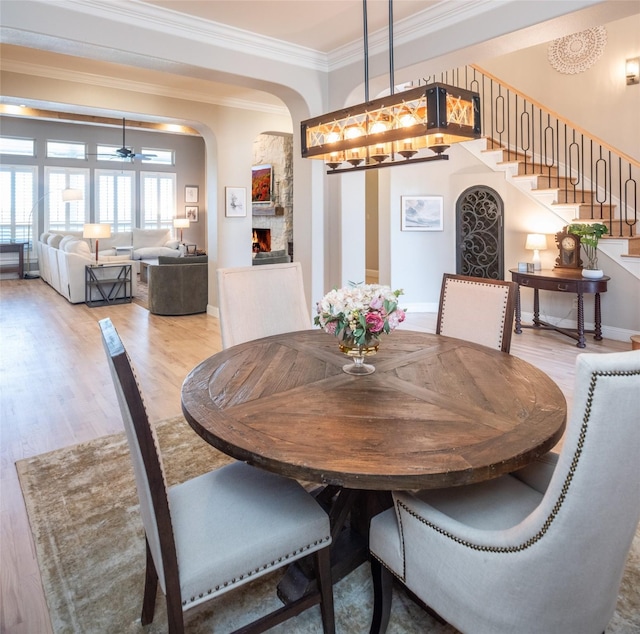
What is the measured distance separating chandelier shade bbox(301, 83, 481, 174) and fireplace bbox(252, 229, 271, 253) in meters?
7.85

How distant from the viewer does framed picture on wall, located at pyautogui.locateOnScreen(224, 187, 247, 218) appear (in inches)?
255

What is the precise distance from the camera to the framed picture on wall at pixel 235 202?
21.2ft

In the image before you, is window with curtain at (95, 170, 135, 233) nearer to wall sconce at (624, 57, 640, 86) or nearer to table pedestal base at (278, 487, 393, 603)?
wall sconce at (624, 57, 640, 86)

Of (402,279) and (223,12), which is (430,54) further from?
(402,279)

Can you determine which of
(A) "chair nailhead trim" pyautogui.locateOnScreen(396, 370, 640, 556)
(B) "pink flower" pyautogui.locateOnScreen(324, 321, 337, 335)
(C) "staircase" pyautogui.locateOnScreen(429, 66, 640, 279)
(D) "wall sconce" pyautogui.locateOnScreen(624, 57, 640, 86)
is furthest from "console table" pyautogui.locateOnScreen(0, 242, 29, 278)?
(A) "chair nailhead trim" pyautogui.locateOnScreen(396, 370, 640, 556)

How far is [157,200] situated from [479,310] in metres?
11.4

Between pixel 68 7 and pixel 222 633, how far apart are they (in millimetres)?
3709

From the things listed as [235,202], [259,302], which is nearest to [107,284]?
[235,202]

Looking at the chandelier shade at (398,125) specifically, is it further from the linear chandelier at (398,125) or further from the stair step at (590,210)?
the stair step at (590,210)

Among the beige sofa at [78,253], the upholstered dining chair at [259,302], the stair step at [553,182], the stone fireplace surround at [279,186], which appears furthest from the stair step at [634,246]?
the beige sofa at [78,253]

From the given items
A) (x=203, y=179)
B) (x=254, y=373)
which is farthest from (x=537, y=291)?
(x=203, y=179)

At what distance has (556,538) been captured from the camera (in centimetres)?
95

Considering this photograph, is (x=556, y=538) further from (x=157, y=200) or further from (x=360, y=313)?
(x=157, y=200)

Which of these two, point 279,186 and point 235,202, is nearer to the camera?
point 235,202
